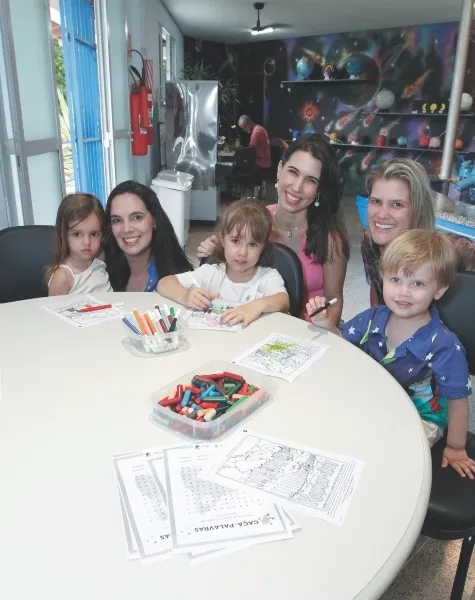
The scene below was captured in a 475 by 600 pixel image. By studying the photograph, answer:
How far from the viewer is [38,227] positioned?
1880 millimetres

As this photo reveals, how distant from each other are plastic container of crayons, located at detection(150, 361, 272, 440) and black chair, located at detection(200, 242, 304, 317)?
2.20 feet

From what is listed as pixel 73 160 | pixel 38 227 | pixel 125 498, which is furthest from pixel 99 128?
pixel 125 498

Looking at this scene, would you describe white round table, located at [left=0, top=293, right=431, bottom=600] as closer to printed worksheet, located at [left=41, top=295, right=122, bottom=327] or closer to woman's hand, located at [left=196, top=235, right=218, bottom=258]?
printed worksheet, located at [left=41, top=295, right=122, bottom=327]

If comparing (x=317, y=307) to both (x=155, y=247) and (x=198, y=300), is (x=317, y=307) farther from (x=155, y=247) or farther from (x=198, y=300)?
(x=155, y=247)

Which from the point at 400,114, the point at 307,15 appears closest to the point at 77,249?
the point at 307,15

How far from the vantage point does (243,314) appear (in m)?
1.39

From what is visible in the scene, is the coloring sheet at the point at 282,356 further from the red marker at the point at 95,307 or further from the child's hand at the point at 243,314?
the red marker at the point at 95,307

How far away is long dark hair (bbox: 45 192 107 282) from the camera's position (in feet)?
5.83

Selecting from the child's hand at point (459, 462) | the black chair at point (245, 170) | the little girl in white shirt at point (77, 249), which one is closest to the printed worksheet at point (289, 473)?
the child's hand at point (459, 462)

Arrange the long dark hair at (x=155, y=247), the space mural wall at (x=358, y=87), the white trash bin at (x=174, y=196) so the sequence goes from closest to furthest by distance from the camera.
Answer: the long dark hair at (x=155, y=247), the white trash bin at (x=174, y=196), the space mural wall at (x=358, y=87)

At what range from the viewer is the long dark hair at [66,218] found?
1.78m

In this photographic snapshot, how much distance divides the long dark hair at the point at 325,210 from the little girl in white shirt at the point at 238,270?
0.84 feet

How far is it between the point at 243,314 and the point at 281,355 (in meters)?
0.24

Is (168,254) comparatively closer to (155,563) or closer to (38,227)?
(38,227)
